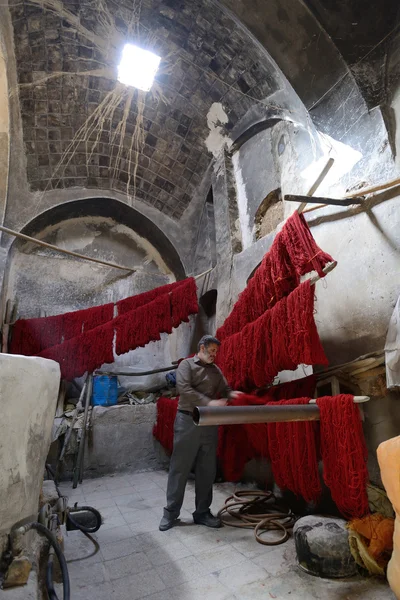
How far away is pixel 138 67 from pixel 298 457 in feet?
20.8

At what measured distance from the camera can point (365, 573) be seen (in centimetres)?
242

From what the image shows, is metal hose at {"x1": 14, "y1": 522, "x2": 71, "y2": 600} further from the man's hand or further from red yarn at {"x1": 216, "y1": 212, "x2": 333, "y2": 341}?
red yarn at {"x1": 216, "y1": 212, "x2": 333, "y2": 341}

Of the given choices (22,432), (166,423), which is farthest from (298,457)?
(166,423)

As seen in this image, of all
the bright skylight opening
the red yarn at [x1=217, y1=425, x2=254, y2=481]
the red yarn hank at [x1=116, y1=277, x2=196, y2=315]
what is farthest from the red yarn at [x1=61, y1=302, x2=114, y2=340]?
the bright skylight opening

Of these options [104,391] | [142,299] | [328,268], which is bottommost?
[104,391]

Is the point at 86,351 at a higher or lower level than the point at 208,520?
higher

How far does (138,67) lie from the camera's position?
19.1 feet

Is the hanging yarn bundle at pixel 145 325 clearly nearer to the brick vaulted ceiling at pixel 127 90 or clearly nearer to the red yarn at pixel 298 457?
the red yarn at pixel 298 457

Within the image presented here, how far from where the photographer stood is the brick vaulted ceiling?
517 cm

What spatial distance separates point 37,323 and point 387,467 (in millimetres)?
6576

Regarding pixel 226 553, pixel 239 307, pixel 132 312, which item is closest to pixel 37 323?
pixel 132 312

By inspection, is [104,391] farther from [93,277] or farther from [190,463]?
[190,463]

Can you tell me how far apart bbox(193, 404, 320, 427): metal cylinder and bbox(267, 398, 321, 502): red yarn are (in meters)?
0.49

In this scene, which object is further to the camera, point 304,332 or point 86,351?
point 86,351
